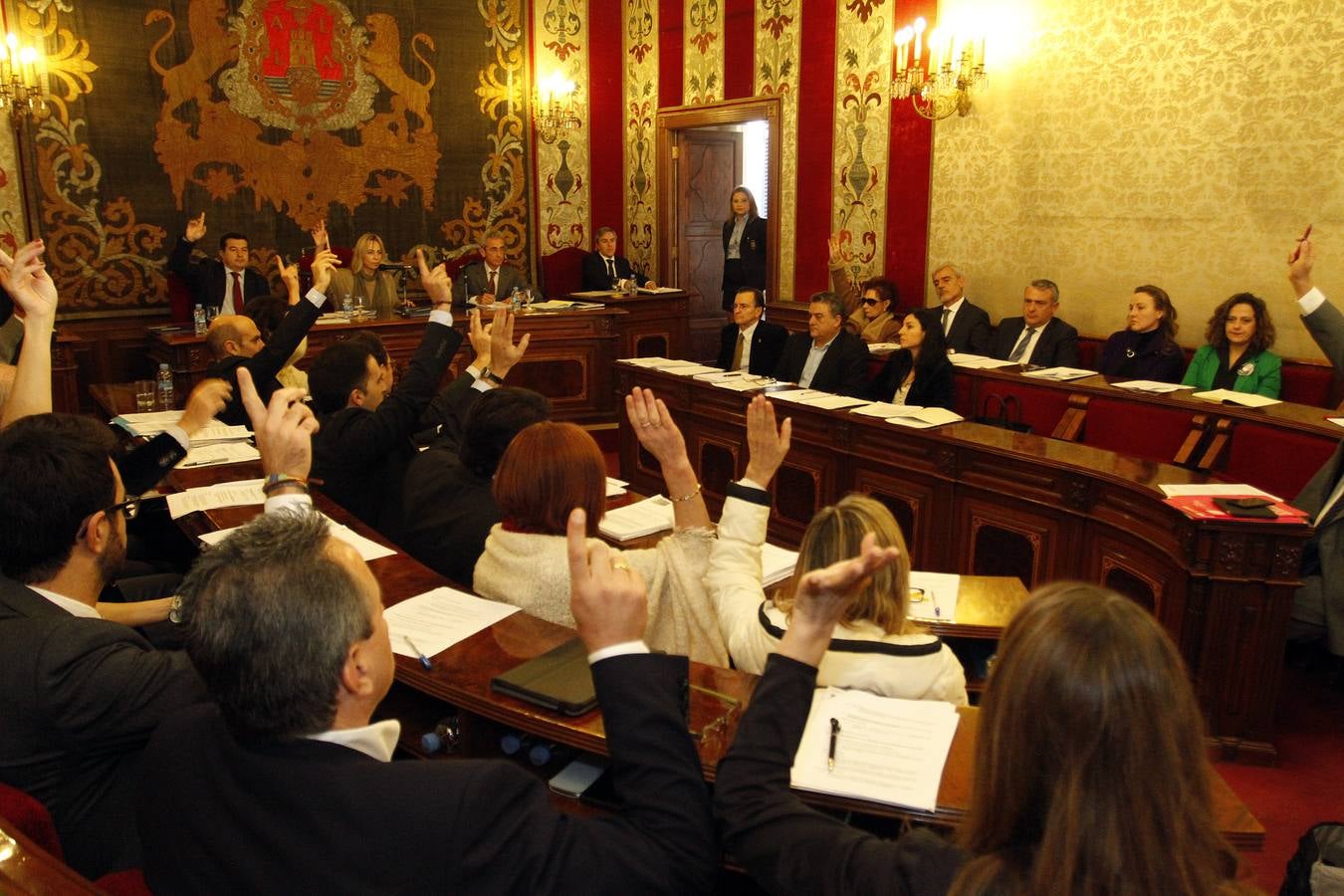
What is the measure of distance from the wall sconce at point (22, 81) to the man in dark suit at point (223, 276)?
140 centimetres

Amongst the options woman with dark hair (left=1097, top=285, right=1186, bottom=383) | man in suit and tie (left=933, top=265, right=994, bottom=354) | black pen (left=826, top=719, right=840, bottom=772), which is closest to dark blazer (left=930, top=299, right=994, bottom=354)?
man in suit and tie (left=933, top=265, right=994, bottom=354)

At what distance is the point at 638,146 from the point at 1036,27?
444 centimetres

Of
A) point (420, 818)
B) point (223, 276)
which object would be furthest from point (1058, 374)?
point (223, 276)

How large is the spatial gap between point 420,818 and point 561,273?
30.8ft

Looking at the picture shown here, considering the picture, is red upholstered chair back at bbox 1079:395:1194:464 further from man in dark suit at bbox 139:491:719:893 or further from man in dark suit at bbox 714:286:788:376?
man in dark suit at bbox 139:491:719:893

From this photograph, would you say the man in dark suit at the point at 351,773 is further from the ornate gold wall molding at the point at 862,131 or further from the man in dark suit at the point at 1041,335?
the ornate gold wall molding at the point at 862,131

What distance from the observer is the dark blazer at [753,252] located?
9.92 meters

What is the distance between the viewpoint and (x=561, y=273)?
10281 millimetres

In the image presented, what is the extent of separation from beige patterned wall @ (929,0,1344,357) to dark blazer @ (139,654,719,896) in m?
5.85

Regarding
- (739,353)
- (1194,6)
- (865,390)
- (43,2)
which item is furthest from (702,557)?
(43,2)

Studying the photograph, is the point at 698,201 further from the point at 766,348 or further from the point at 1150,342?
the point at 1150,342

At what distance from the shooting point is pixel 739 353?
6949 millimetres

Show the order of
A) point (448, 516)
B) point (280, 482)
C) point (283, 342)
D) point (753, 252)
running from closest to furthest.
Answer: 1. point (280, 482)
2. point (448, 516)
3. point (283, 342)
4. point (753, 252)

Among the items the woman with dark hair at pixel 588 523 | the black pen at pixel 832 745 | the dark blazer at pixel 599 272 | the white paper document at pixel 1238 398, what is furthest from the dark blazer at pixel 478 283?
the black pen at pixel 832 745
